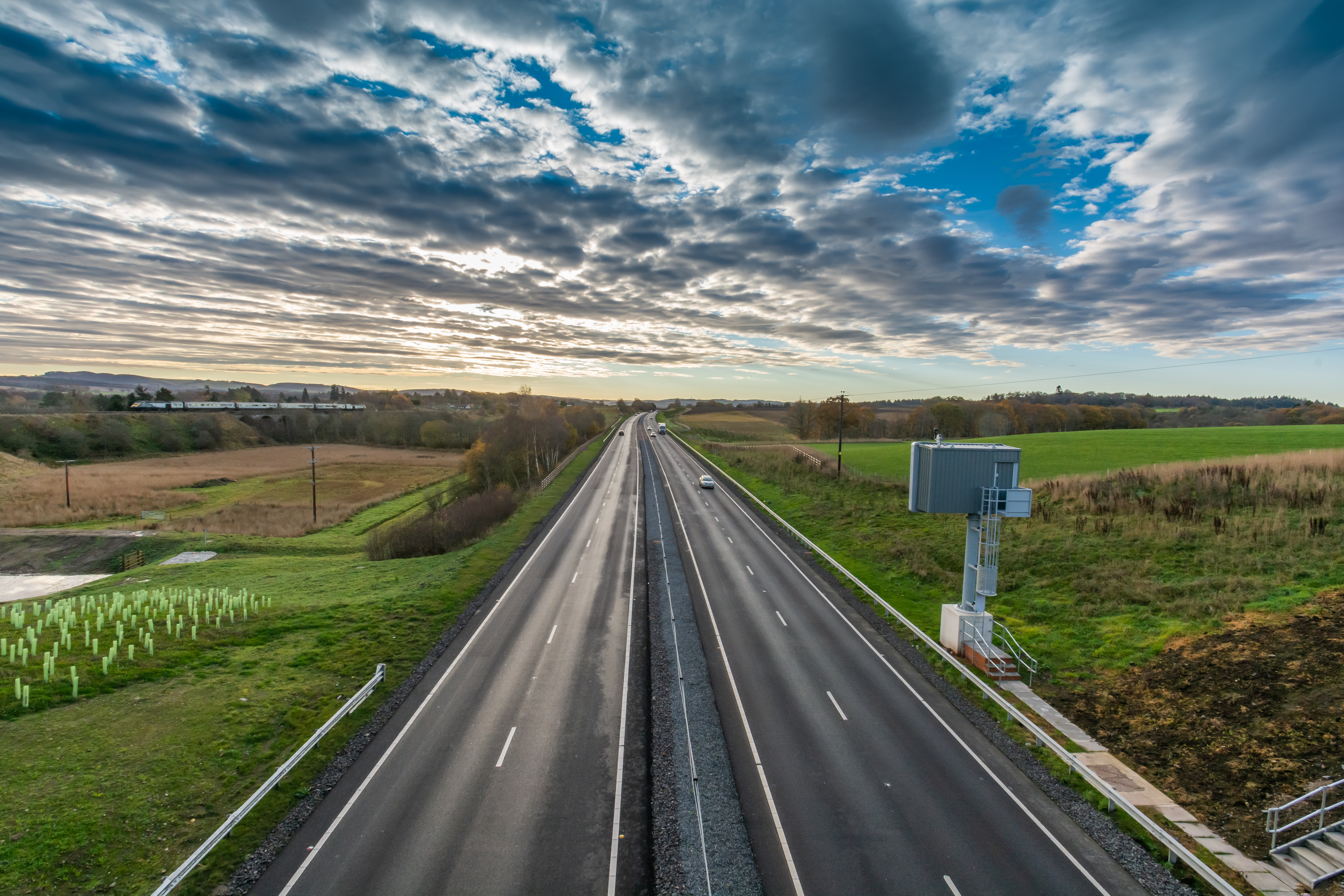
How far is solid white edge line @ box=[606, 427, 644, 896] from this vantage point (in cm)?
1165

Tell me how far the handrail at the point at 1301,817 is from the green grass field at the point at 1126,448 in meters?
33.8

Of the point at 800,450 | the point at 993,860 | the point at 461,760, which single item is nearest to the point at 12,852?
the point at 461,760

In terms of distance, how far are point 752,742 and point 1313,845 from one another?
1196 cm

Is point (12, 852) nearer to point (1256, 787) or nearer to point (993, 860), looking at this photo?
point (993, 860)

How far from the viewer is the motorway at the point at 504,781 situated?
1138 cm

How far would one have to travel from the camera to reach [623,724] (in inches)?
674

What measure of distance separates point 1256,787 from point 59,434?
15217 cm

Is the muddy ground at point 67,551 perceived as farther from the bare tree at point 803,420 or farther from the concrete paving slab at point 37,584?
the bare tree at point 803,420

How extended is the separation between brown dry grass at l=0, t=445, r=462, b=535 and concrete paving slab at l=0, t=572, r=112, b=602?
1305 cm

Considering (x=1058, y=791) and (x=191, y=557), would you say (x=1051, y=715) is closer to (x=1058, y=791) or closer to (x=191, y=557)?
(x=1058, y=791)

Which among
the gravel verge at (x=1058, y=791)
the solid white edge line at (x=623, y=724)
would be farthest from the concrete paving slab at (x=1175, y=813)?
the solid white edge line at (x=623, y=724)

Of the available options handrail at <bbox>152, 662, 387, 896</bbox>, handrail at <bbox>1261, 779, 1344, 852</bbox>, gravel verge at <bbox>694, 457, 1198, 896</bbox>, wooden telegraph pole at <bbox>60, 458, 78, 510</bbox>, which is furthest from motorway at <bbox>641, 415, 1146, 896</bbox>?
wooden telegraph pole at <bbox>60, 458, 78, 510</bbox>

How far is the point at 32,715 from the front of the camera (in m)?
15.9

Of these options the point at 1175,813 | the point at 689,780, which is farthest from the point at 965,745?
the point at 689,780
